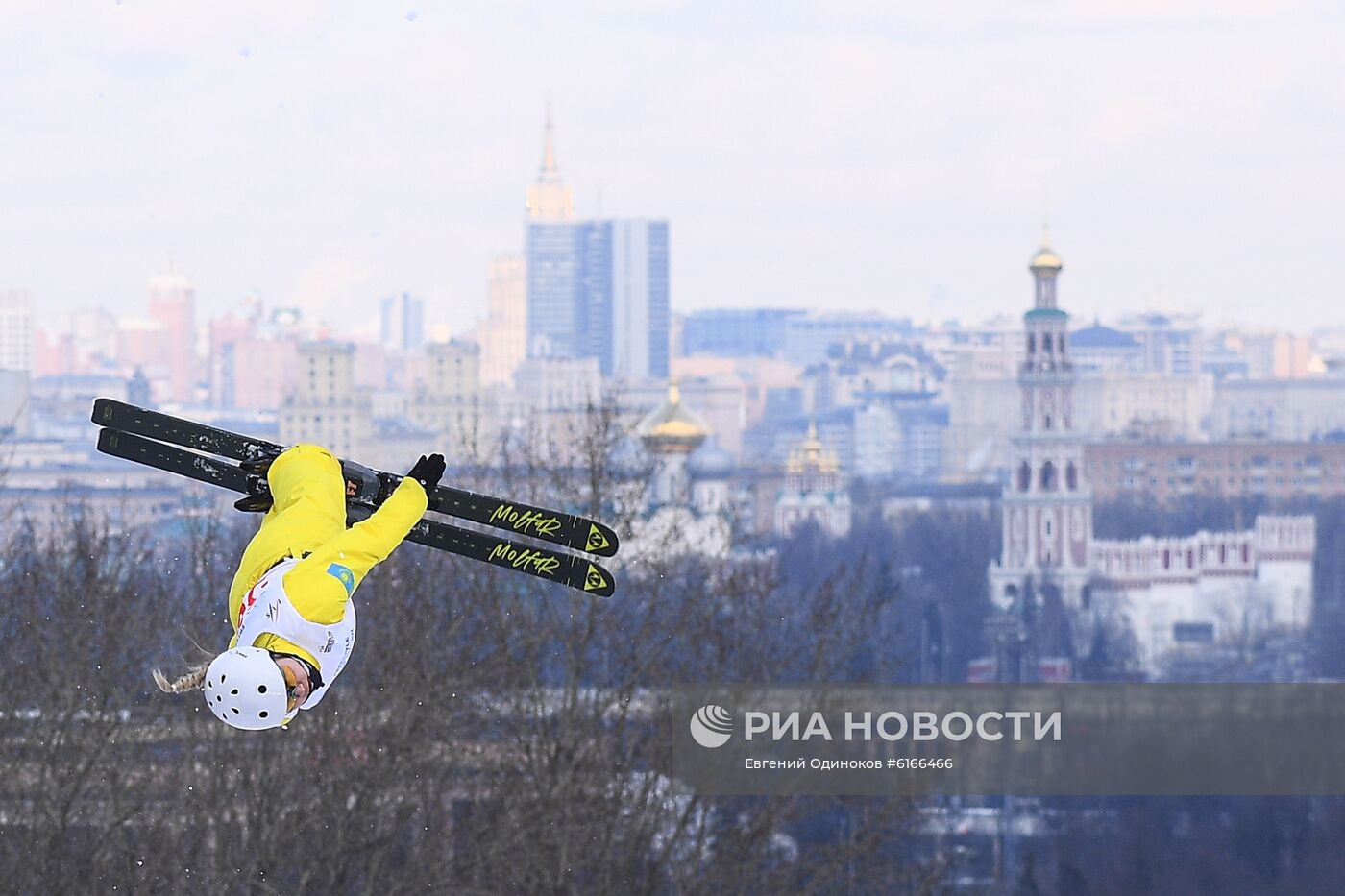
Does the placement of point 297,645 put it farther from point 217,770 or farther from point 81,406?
point 81,406

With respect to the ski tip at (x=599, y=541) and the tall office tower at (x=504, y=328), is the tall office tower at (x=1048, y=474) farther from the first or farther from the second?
the ski tip at (x=599, y=541)

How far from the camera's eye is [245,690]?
21.3 feet

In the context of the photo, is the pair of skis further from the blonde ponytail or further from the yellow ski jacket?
the blonde ponytail

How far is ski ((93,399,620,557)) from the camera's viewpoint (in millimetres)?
6992

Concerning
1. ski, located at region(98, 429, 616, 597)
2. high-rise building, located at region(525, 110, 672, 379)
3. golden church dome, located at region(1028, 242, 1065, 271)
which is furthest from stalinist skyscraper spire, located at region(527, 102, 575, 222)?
ski, located at region(98, 429, 616, 597)

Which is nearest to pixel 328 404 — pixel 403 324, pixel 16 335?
pixel 16 335

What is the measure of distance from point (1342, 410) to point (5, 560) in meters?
148

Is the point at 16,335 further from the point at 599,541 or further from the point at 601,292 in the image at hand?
the point at 599,541

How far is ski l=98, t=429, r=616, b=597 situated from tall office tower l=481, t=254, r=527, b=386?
533ft

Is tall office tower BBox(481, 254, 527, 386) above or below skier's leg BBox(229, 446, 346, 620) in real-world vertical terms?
above

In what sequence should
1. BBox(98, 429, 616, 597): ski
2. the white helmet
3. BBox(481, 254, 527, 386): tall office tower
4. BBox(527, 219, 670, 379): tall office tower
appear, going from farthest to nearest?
BBox(527, 219, 670, 379): tall office tower → BBox(481, 254, 527, 386): tall office tower → BBox(98, 429, 616, 597): ski → the white helmet

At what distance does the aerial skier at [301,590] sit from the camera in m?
6.56

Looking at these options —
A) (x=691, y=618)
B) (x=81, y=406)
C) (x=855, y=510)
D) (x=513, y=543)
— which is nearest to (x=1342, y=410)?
(x=855, y=510)

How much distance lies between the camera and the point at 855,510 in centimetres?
12112
